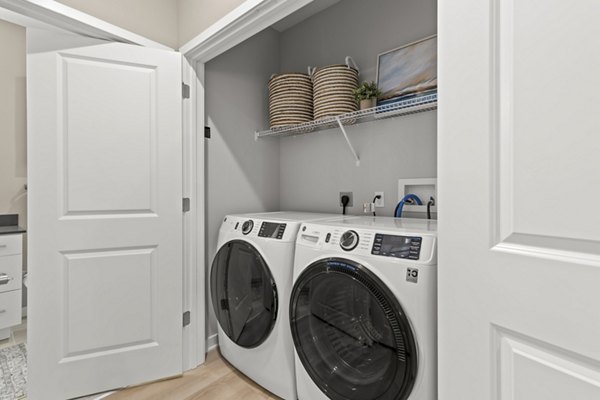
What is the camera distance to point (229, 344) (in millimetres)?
2010

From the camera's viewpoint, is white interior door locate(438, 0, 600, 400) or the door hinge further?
the door hinge

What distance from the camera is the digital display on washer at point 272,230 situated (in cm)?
170

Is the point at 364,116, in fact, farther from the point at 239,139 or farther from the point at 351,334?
the point at 351,334

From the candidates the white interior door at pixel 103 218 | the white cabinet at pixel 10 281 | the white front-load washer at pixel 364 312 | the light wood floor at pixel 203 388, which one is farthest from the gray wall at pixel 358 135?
the white cabinet at pixel 10 281

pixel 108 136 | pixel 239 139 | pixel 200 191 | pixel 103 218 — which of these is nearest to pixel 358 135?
pixel 239 139

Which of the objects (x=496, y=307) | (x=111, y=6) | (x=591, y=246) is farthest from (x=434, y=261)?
(x=111, y=6)

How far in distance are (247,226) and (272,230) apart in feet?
0.73

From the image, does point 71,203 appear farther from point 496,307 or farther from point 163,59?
point 496,307

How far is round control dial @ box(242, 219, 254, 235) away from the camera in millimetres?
1871

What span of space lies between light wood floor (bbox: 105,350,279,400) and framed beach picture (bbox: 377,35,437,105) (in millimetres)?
1878

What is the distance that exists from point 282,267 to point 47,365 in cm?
132

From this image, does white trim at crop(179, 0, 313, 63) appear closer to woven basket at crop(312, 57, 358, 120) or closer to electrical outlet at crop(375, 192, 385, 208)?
woven basket at crop(312, 57, 358, 120)

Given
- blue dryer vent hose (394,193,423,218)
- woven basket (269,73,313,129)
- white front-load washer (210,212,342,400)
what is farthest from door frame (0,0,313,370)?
blue dryer vent hose (394,193,423,218)

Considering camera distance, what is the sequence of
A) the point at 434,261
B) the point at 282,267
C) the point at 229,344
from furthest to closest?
the point at 229,344, the point at 282,267, the point at 434,261
